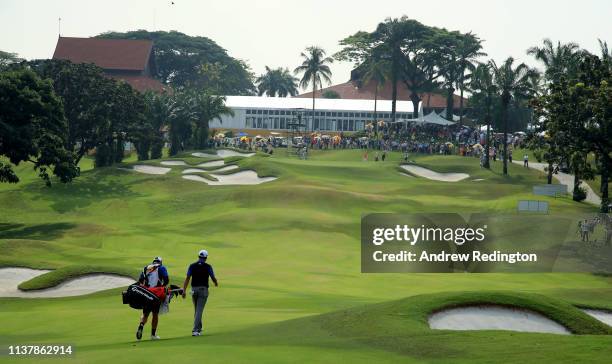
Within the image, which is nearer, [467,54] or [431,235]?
[431,235]

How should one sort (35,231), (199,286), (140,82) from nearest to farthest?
(199,286)
(35,231)
(140,82)

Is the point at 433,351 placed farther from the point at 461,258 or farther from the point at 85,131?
the point at 85,131

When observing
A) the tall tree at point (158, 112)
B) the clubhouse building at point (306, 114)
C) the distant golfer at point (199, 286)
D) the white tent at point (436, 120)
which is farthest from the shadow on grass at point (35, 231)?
the clubhouse building at point (306, 114)

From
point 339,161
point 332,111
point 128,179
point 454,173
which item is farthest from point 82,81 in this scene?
point 332,111

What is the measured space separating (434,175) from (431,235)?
44076 millimetres

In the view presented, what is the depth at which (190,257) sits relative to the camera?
5859cm

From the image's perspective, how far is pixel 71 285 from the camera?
4103cm

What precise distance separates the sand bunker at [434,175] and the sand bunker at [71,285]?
234ft

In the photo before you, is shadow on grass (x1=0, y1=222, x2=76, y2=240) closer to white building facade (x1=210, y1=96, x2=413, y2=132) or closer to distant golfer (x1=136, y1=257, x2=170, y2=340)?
distant golfer (x1=136, y1=257, x2=170, y2=340)

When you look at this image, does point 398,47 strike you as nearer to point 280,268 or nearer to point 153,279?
point 280,268

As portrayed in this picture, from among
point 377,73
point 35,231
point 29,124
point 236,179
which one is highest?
point 377,73

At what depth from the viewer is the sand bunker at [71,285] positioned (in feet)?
131

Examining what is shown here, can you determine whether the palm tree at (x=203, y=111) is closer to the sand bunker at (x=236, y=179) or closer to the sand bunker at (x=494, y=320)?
the sand bunker at (x=236, y=179)

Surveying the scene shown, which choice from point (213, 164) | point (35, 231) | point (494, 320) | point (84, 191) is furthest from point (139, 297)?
point (213, 164)
